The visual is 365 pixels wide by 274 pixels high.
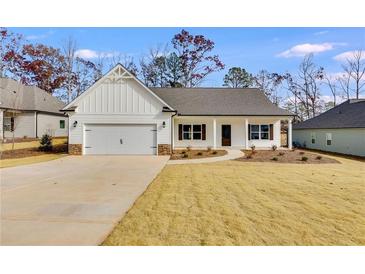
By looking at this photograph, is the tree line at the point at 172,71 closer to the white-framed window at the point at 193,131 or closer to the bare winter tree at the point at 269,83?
the bare winter tree at the point at 269,83

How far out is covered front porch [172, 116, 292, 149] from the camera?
20.9 meters

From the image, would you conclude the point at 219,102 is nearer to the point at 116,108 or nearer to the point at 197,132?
the point at 197,132

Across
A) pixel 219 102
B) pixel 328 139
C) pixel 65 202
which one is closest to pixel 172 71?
pixel 219 102

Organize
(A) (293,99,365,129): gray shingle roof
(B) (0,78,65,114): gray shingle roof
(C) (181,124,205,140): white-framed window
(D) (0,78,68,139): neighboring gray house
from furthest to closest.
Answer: (B) (0,78,65,114): gray shingle roof → (D) (0,78,68,139): neighboring gray house → (C) (181,124,205,140): white-framed window → (A) (293,99,365,129): gray shingle roof

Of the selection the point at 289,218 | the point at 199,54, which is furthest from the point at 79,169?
the point at 199,54

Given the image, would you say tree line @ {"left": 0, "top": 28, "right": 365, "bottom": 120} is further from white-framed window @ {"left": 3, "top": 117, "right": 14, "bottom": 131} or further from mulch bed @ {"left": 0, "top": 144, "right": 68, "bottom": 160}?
mulch bed @ {"left": 0, "top": 144, "right": 68, "bottom": 160}

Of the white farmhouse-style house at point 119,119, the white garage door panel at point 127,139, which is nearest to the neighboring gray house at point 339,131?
the white farmhouse-style house at point 119,119

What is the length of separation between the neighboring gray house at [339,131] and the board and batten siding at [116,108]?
1341 centimetres

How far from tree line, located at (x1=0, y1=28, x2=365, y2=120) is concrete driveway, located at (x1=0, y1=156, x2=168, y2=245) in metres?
26.2

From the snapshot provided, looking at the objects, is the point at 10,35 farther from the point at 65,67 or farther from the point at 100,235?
the point at 100,235

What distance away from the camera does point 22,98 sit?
26.7 meters

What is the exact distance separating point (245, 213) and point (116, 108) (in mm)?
13773

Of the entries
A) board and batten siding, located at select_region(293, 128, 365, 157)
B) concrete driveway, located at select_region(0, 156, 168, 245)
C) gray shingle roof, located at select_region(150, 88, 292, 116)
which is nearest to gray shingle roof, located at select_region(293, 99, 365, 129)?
board and batten siding, located at select_region(293, 128, 365, 157)

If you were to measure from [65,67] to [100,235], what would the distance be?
125 feet
